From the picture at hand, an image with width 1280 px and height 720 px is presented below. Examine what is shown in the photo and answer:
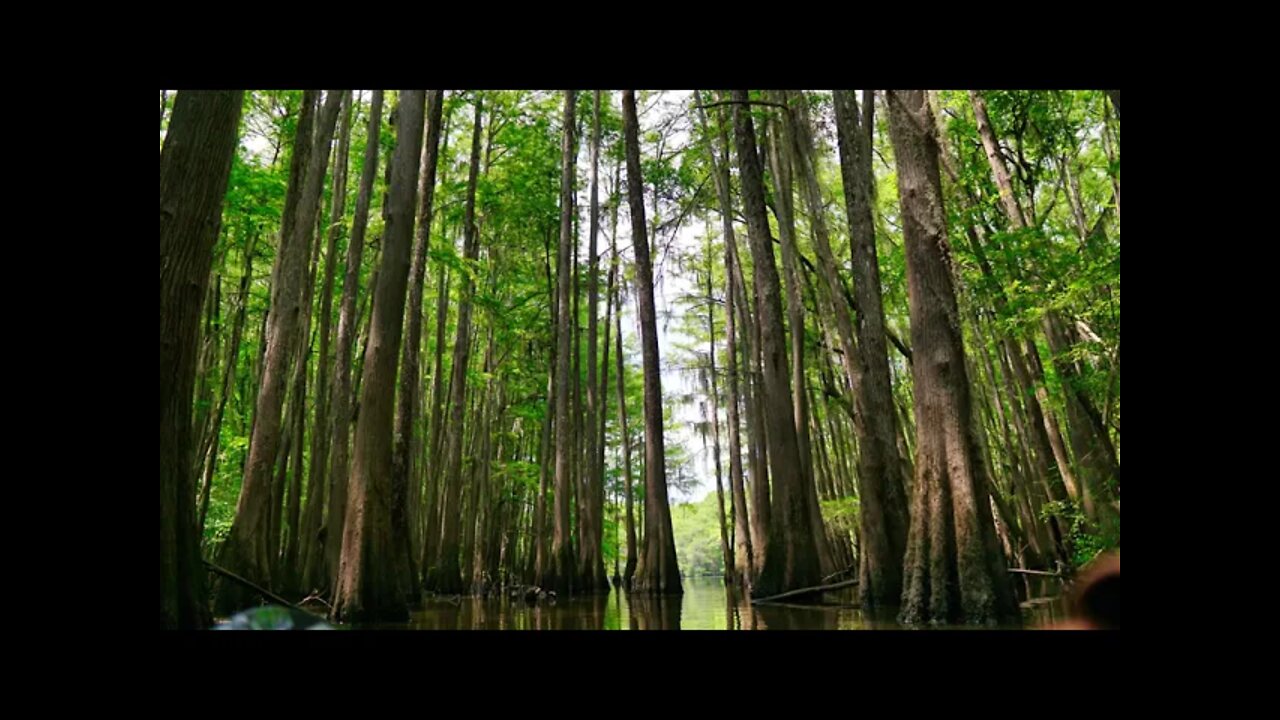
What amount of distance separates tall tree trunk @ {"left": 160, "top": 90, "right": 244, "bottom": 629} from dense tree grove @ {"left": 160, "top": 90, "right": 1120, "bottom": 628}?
15 mm

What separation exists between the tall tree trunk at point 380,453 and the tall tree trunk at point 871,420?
16.6 feet

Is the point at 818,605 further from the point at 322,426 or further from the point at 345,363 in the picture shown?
the point at 322,426

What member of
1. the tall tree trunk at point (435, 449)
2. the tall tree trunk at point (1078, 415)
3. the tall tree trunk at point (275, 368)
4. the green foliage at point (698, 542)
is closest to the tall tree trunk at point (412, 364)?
the tall tree trunk at point (275, 368)

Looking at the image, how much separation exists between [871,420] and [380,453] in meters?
5.78

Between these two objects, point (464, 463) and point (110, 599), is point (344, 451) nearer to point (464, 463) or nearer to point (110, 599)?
point (110, 599)

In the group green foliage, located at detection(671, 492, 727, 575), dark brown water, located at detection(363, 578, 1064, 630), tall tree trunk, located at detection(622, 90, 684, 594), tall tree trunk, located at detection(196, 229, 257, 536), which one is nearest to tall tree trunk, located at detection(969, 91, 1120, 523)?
dark brown water, located at detection(363, 578, 1064, 630)

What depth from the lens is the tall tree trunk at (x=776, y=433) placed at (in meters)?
9.68

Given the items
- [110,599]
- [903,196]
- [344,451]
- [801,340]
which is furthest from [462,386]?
[110,599]

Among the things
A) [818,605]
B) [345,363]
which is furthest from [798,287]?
[345,363]

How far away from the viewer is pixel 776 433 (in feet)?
33.6

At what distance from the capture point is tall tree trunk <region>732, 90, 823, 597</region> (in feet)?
31.8

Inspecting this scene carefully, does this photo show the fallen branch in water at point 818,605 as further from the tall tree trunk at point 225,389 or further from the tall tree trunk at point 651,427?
the tall tree trunk at point 225,389

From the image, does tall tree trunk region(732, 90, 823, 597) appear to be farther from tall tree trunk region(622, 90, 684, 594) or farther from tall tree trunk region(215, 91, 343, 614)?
tall tree trunk region(215, 91, 343, 614)
